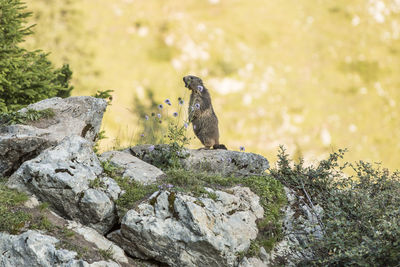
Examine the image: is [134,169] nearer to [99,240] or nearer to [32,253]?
[99,240]

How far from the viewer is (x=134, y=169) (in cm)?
615

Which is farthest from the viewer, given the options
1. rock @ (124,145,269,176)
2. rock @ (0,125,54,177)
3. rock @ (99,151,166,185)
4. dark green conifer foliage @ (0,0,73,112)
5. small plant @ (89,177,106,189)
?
dark green conifer foliage @ (0,0,73,112)

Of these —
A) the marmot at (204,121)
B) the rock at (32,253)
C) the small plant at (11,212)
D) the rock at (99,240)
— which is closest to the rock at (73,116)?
the small plant at (11,212)

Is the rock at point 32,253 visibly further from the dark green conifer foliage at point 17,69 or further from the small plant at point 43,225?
the dark green conifer foliage at point 17,69

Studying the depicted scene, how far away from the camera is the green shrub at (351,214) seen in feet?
15.8

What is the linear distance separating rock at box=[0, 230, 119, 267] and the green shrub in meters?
2.62

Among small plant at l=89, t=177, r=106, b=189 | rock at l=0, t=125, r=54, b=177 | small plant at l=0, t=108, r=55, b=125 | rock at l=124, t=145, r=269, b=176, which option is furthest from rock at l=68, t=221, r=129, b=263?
rock at l=124, t=145, r=269, b=176

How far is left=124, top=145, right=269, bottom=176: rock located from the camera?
23.2 ft

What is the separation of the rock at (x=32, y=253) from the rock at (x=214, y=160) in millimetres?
2806

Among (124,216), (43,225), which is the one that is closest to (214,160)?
(124,216)

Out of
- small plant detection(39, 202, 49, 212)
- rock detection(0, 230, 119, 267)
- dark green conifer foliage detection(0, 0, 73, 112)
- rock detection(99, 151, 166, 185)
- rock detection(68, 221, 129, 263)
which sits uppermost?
dark green conifer foliage detection(0, 0, 73, 112)

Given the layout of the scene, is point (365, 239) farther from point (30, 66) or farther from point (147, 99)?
point (147, 99)

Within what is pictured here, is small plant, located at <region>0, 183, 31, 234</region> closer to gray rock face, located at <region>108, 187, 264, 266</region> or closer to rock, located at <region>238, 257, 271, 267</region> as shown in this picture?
gray rock face, located at <region>108, 187, 264, 266</region>

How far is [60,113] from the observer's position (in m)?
6.71
